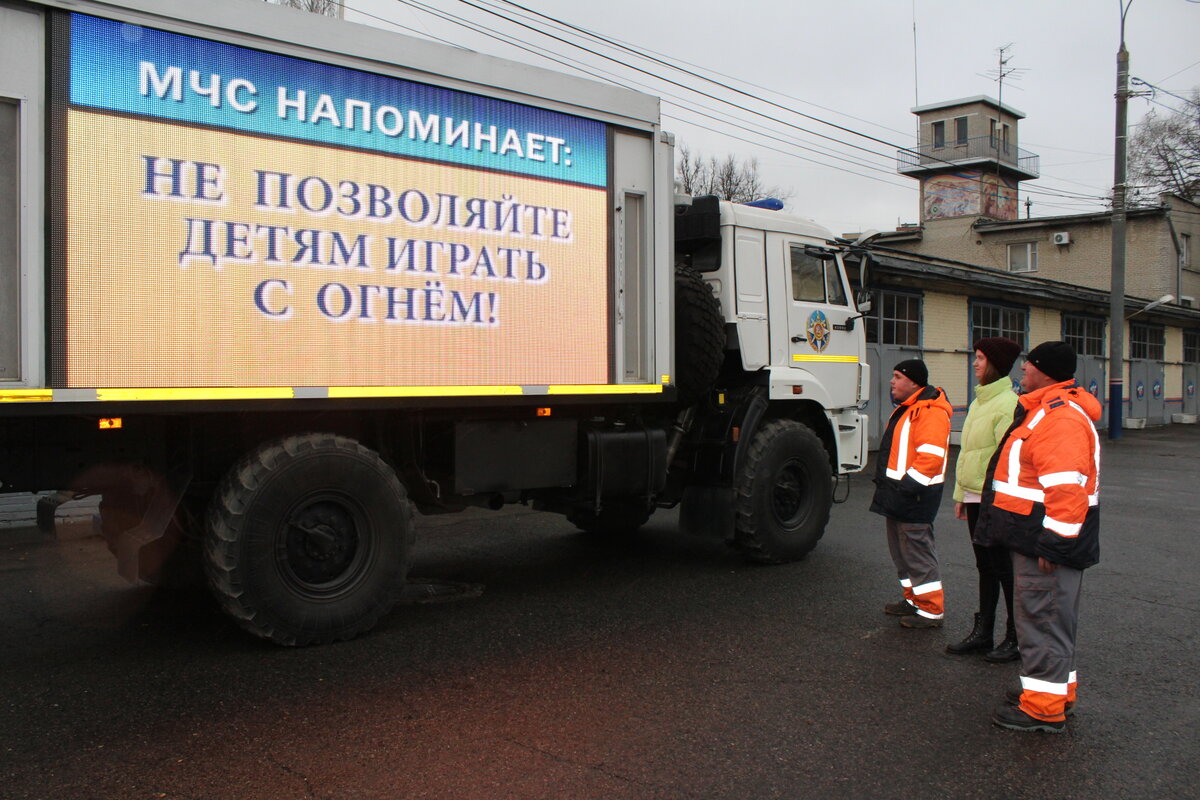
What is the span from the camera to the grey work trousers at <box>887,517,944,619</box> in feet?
20.0

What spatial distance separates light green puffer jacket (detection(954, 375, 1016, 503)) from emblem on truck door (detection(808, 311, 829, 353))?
2806 millimetres

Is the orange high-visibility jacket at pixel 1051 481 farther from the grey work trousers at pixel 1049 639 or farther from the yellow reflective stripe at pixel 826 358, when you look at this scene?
the yellow reflective stripe at pixel 826 358

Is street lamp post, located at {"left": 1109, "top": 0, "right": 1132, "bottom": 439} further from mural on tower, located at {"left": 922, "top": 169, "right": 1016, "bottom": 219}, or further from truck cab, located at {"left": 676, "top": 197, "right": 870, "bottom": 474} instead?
mural on tower, located at {"left": 922, "top": 169, "right": 1016, "bottom": 219}

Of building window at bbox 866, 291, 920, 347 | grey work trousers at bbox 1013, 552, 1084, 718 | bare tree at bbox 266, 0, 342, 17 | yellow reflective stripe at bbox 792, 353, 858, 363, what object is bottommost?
grey work trousers at bbox 1013, 552, 1084, 718

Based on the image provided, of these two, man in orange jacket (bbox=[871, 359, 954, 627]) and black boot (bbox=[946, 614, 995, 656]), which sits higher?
man in orange jacket (bbox=[871, 359, 954, 627])

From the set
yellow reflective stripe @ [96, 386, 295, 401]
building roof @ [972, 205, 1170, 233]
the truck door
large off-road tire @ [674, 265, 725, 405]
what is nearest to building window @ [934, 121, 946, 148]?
building roof @ [972, 205, 1170, 233]

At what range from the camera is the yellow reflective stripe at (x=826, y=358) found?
830 cm

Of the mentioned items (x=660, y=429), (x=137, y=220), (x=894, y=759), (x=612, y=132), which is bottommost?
(x=894, y=759)

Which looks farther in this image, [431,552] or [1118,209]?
[1118,209]

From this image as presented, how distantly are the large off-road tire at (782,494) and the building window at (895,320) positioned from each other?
10.5m

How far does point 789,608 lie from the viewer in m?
6.56

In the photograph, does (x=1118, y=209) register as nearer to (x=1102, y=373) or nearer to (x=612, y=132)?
(x=1102, y=373)

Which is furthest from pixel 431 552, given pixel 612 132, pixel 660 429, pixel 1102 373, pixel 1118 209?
pixel 1102 373

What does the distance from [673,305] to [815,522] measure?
91.6 inches
